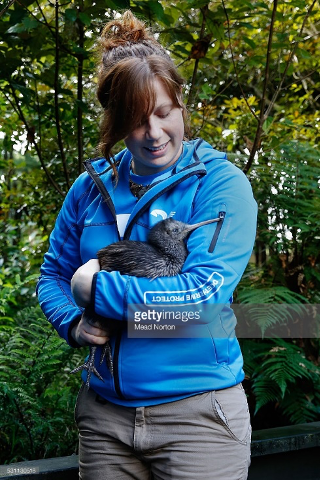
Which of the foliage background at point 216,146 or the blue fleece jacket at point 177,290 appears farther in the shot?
the foliage background at point 216,146

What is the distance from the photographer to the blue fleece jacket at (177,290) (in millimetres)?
1817

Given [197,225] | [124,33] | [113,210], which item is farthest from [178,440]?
[124,33]

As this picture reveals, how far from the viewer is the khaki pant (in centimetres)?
191

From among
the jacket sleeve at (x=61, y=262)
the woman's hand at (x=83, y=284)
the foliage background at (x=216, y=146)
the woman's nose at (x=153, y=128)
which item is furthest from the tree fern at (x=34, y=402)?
the woman's nose at (x=153, y=128)

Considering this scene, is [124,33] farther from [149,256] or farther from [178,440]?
[178,440]

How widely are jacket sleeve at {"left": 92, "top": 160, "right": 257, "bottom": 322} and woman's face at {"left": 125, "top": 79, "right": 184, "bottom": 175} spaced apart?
191mm

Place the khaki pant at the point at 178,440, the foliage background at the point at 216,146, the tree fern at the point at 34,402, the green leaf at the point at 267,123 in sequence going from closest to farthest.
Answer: the khaki pant at the point at 178,440, the tree fern at the point at 34,402, the foliage background at the point at 216,146, the green leaf at the point at 267,123

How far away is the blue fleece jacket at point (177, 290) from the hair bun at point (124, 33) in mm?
453

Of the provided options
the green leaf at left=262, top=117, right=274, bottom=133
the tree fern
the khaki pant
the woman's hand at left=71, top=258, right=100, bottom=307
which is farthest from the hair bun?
the tree fern

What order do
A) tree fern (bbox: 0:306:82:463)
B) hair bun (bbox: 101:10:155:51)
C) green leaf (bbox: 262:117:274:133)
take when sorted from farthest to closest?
green leaf (bbox: 262:117:274:133)
tree fern (bbox: 0:306:82:463)
hair bun (bbox: 101:10:155:51)

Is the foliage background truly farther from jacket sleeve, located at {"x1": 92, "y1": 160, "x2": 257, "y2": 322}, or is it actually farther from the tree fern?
jacket sleeve, located at {"x1": 92, "y1": 160, "x2": 257, "y2": 322}

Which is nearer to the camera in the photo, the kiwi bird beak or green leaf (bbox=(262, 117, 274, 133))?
the kiwi bird beak

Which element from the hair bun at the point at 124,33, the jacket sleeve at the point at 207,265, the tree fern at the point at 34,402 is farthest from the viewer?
the tree fern at the point at 34,402

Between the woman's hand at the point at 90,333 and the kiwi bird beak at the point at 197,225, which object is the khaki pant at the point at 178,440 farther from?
the kiwi bird beak at the point at 197,225
